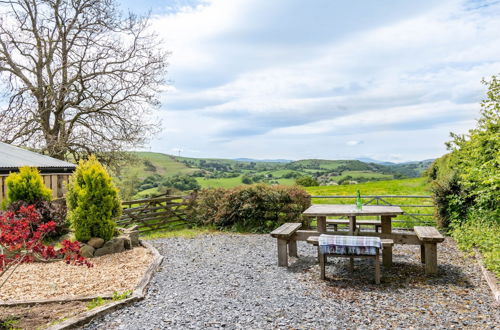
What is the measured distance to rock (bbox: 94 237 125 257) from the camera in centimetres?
837

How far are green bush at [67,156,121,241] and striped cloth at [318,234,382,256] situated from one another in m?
5.23

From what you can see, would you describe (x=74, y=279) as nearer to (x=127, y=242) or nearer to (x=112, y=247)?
(x=112, y=247)

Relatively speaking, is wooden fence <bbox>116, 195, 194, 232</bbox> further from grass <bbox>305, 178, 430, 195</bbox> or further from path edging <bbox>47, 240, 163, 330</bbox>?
grass <bbox>305, 178, 430, 195</bbox>

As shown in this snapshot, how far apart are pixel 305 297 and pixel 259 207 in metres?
6.83

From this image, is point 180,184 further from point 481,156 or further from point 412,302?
point 412,302

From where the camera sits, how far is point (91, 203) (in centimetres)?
855

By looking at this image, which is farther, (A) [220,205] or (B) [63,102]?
(B) [63,102]

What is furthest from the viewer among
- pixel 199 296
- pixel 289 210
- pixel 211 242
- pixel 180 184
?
pixel 180 184

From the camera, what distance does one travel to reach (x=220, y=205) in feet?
40.9

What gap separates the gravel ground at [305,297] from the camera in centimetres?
439

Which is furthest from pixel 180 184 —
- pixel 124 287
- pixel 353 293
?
pixel 353 293

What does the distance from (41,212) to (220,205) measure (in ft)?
17.5

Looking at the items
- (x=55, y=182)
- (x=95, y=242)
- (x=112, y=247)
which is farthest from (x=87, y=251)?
(x=55, y=182)

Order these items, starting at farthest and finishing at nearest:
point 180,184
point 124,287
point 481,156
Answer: point 180,184 → point 481,156 → point 124,287
